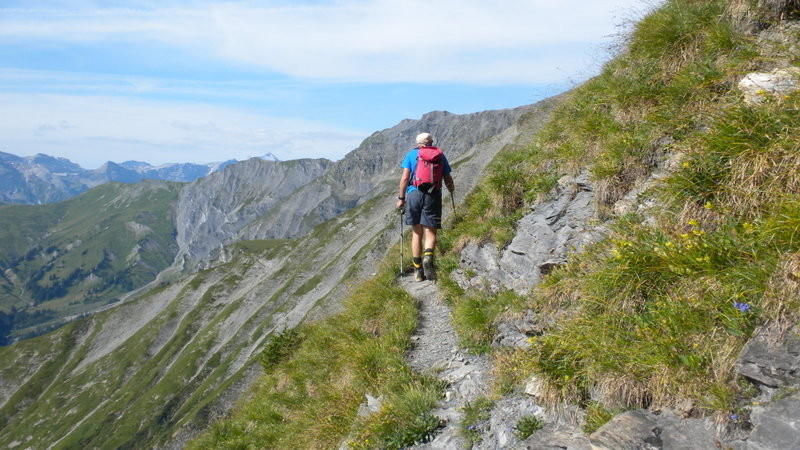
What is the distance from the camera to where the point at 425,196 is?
37.6 ft

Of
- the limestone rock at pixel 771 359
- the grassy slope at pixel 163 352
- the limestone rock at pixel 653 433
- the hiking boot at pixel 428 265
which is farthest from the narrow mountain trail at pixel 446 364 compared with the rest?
the grassy slope at pixel 163 352

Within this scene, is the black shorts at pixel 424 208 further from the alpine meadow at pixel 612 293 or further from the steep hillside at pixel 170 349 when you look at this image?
the steep hillside at pixel 170 349

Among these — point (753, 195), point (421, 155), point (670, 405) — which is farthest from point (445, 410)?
point (421, 155)

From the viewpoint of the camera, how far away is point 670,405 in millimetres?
4754

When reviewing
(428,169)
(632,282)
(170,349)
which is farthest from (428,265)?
(170,349)

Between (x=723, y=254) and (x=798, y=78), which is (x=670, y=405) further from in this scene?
(x=798, y=78)

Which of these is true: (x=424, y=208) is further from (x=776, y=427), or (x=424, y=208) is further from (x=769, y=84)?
(x=776, y=427)

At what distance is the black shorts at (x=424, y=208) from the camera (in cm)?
1138

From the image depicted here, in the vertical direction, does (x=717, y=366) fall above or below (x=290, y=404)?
above

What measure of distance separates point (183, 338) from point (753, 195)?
575 ft

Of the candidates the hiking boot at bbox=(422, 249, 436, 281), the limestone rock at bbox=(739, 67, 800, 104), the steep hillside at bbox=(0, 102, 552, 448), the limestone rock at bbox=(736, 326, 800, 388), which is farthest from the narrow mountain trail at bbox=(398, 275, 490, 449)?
the steep hillside at bbox=(0, 102, 552, 448)

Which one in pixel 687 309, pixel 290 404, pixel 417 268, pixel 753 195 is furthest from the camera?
pixel 417 268

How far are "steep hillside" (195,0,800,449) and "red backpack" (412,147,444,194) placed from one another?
51.2 inches

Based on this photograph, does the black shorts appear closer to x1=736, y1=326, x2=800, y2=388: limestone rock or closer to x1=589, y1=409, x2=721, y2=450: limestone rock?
x1=589, y1=409, x2=721, y2=450: limestone rock
